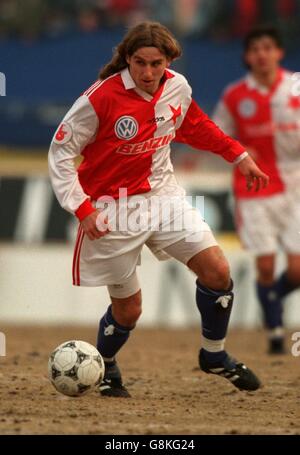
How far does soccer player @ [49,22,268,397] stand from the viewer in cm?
726

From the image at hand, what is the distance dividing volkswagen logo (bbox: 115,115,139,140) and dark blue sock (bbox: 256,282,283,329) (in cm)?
432

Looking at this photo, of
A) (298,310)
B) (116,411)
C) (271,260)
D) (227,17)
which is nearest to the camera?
(116,411)

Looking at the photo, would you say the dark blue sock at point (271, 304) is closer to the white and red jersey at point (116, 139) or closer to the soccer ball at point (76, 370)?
the white and red jersey at point (116, 139)

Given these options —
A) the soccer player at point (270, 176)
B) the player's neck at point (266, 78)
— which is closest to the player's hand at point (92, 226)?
the soccer player at point (270, 176)

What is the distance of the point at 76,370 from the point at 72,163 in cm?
131

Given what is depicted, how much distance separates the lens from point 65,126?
23.8 ft

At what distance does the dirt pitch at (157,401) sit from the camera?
6609mm

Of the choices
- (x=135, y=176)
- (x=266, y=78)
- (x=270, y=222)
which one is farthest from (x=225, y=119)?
(x=135, y=176)

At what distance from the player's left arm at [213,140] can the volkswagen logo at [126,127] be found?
52 centimetres

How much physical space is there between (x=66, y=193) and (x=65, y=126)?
0.42 metres

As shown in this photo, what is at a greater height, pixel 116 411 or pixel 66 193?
pixel 66 193

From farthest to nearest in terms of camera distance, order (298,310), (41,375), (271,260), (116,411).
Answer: (298,310), (271,260), (41,375), (116,411)
